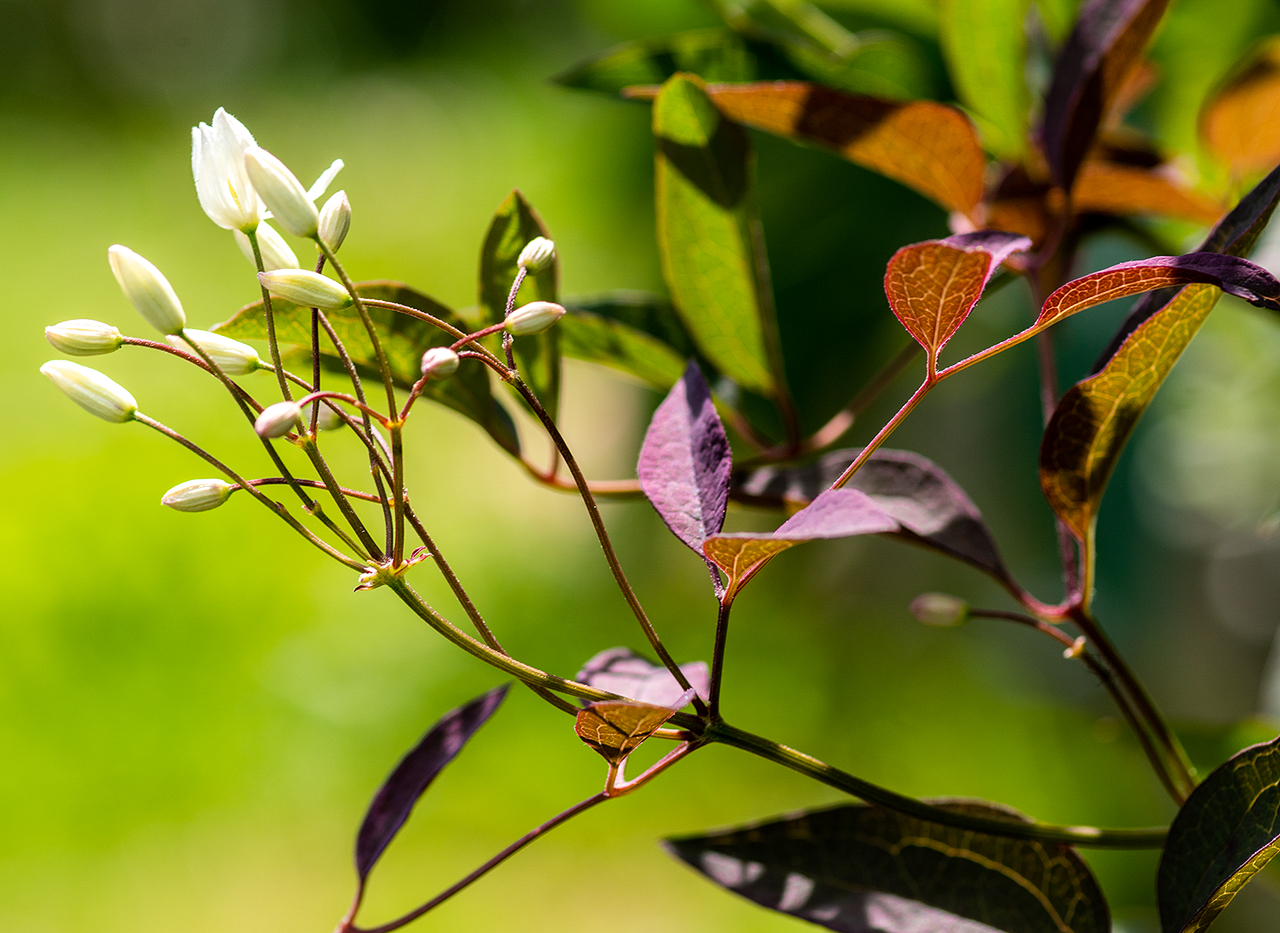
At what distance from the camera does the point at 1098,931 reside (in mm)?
172

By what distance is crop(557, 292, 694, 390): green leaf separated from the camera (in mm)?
241

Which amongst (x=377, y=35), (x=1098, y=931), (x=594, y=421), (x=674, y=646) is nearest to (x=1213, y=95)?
(x=1098, y=931)

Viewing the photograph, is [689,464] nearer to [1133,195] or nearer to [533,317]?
[533,317]

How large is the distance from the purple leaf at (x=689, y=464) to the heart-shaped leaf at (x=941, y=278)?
1.4 inches

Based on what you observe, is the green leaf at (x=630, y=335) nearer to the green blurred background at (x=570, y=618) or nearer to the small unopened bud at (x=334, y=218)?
the small unopened bud at (x=334, y=218)

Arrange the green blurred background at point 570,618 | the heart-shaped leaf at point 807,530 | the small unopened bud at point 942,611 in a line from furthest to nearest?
the green blurred background at point 570,618 < the small unopened bud at point 942,611 < the heart-shaped leaf at point 807,530

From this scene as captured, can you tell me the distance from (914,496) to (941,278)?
7cm

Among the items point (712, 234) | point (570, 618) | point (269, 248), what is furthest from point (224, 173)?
point (570, 618)

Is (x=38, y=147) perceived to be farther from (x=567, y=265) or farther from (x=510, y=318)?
(x=510, y=318)

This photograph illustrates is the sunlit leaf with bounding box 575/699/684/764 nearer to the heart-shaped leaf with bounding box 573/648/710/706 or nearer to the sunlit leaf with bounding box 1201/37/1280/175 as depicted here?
the heart-shaped leaf with bounding box 573/648/710/706

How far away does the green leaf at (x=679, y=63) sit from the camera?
10.2 inches

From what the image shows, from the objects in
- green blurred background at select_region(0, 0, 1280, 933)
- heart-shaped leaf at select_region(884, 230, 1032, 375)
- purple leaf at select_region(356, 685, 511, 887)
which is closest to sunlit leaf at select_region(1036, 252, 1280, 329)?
heart-shaped leaf at select_region(884, 230, 1032, 375)

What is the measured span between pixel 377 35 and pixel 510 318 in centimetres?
187

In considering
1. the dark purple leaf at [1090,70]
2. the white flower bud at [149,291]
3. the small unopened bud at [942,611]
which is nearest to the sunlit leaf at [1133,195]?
the dark purple leaf at [1090,70]
